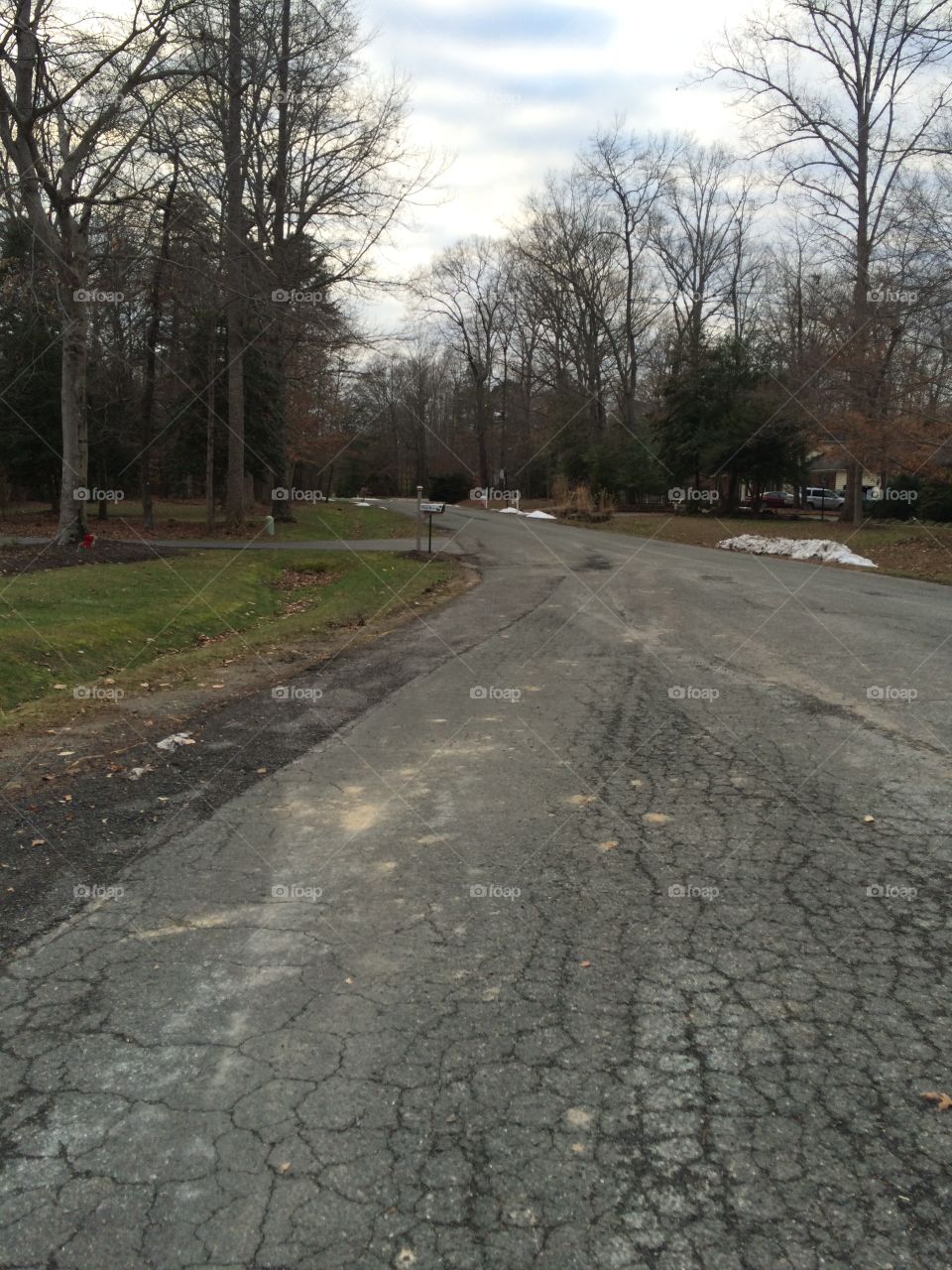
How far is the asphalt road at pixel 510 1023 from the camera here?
7.35ft

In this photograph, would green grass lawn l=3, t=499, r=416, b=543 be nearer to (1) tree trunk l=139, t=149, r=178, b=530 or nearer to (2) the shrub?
(1) tree trunk l=139, t=149, r=178, b=530

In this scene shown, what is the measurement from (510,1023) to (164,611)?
34.6 feet

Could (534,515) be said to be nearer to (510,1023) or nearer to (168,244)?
(168,244)

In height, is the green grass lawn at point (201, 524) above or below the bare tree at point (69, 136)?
below

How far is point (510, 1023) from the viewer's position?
3025mm

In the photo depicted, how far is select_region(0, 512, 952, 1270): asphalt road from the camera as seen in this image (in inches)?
88.2

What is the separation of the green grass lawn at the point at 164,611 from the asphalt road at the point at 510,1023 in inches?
162

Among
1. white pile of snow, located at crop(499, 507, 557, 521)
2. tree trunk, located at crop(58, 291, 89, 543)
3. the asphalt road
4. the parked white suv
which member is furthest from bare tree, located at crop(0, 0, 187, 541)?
the parked white suv

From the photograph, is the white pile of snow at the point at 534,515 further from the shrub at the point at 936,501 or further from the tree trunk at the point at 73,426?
the tree trunk at the point at 73,426

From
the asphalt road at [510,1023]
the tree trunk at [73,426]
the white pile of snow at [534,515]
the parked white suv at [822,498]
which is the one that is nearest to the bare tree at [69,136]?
the tree trunk at [73,426]

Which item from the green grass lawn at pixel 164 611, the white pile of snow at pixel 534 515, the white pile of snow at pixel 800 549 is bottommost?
the green grass lawn at pixel 164 611

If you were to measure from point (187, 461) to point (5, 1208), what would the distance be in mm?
41977

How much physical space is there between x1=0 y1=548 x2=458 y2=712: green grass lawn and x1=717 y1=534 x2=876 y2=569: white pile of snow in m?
10.3

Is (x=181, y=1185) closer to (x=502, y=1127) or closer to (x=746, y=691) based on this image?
(x=502, y=1127)
